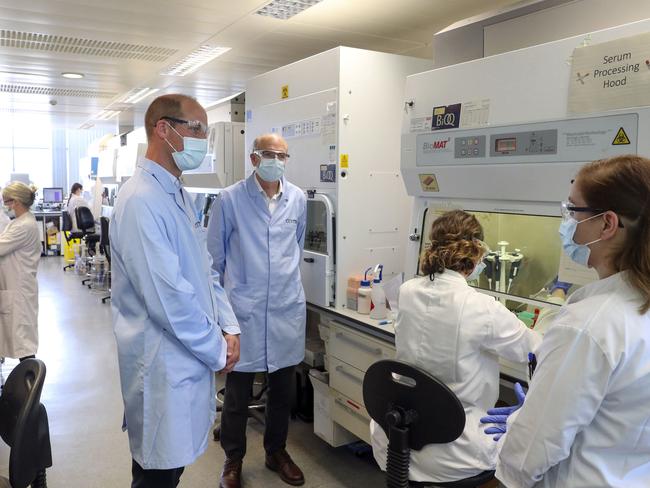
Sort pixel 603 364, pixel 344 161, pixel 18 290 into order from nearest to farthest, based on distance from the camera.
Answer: pixel 603 364 < pixel 344 161 < pixel 18 290

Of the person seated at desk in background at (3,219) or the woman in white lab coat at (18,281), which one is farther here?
the person seated at desk in background at (3,219)

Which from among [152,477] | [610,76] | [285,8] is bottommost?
[152,477]

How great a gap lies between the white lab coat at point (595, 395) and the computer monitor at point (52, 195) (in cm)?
1122

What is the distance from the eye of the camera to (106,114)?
8219mm

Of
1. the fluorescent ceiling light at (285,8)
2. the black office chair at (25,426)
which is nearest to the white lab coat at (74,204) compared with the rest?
the fluorescent ceiling light at (285,8)

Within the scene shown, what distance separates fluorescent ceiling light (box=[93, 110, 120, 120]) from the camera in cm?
791

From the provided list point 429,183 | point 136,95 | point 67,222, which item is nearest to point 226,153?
point 429,183

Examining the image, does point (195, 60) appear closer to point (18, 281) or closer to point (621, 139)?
point (18, 281)

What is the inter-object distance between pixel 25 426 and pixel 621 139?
1.87 m

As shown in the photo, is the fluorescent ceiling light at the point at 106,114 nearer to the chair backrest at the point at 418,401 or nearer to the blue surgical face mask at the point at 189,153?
the blue surgical face mask at the point at 189,153

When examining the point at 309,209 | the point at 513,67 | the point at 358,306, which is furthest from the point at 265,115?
the point at 513,67

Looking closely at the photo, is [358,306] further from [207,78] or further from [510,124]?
[207,78]

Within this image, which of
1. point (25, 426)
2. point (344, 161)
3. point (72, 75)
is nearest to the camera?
point (25, 426)

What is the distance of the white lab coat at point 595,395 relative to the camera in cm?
101
